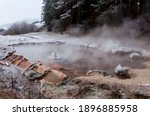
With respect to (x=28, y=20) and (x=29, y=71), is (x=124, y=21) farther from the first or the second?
(x=28, y=20)

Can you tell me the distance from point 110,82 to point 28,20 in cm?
2993

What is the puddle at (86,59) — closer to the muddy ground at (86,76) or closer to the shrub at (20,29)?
the muddy ground at (86,76)

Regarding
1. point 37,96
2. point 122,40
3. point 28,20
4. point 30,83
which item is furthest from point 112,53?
point 28,20

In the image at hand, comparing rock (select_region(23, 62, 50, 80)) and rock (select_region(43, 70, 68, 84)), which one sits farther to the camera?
rock (select_region(23, 62, 50, 80))

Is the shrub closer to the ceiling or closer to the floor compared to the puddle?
closer to the ceiling

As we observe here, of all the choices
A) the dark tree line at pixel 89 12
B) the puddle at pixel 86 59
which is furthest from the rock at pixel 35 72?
the dark tree line at pixel 89 12

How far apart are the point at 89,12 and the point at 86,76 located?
15.6 metres

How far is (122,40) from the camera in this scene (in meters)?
20.1

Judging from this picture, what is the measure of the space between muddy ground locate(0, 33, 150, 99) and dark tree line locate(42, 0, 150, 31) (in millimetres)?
3940

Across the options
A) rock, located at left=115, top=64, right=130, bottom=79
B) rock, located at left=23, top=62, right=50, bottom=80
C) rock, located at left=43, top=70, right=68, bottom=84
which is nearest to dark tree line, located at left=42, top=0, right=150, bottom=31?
rock, located at left=115, top=64, right=130, bottom=79

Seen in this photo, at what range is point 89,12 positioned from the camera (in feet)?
84.4

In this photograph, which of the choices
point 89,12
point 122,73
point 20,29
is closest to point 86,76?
point 122,73

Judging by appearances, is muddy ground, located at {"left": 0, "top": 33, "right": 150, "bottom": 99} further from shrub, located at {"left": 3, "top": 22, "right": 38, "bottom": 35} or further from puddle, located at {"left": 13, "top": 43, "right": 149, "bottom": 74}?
shrub, located at {"left": 3, "top": 22, "right": 38, "bottom": 35}

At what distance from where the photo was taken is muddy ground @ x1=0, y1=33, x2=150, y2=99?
332 inches
